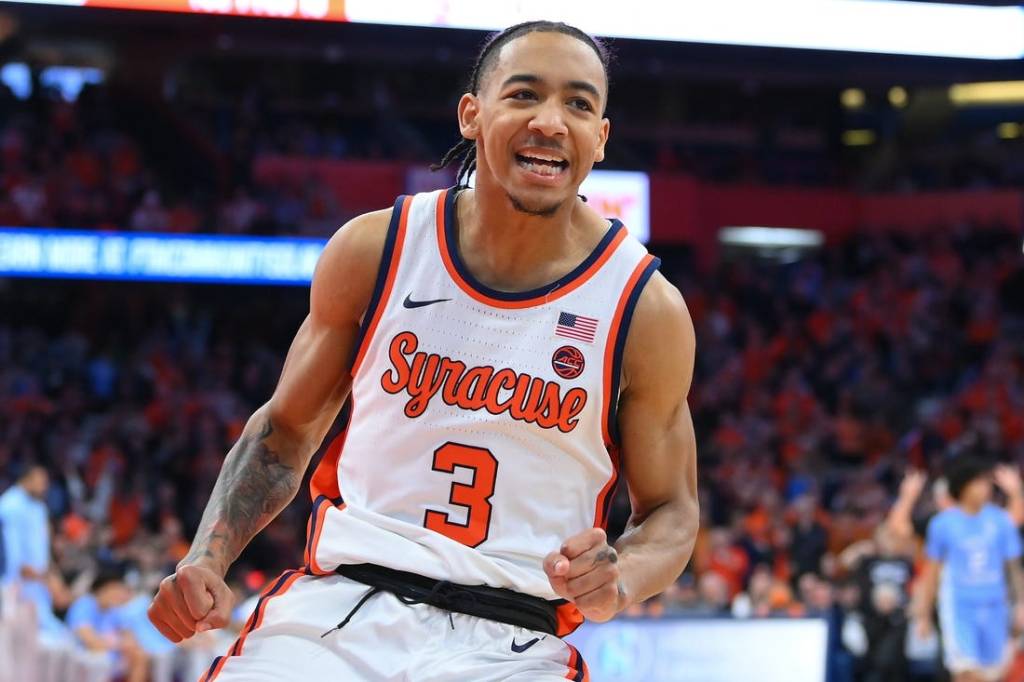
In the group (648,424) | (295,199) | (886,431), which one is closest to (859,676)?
(648,424)

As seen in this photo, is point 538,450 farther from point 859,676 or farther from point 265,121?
point 265,121

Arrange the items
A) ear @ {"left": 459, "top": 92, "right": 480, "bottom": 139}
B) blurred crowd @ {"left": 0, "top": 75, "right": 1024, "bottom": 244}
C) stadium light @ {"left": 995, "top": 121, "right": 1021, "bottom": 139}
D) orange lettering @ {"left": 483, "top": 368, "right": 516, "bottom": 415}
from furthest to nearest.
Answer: stadium light @ {"left": 995, "top": 121, "right": 1021, "bottom": 139}
blurred crowd @ {"left": 0, "top": 75, "right": 1024, "bottom": 244}
ear @ {"left": 459, "top": 92, "right": 480, "bottom": 139}
orange lettering @ {"left": 483, "top": 368, "right": 516, "bottom": 415}

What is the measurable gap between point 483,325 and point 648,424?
0.40m

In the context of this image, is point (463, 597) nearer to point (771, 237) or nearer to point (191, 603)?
point (191, 603)

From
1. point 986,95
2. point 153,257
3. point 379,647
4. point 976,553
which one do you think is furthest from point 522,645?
point 986,95

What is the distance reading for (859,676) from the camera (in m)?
9.55

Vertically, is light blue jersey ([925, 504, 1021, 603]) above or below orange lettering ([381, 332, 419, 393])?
below

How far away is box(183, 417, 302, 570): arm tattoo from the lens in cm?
304

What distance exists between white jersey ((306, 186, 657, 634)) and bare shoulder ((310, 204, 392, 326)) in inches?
1.5

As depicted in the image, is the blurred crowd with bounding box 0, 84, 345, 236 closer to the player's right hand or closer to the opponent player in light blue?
the opponent player in light blue

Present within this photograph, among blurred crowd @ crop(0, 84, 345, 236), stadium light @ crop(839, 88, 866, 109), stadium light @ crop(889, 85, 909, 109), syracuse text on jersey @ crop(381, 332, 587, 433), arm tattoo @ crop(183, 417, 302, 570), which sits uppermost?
stadium light @ crop(839, 88, 866, 109)

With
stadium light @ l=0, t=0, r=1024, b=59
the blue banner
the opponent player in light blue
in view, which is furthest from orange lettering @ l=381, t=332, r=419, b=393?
the blue banner

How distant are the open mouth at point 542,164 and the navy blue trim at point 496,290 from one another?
215mm

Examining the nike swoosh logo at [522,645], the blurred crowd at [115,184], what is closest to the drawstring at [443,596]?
the nike swoosh logo at [522,645]
